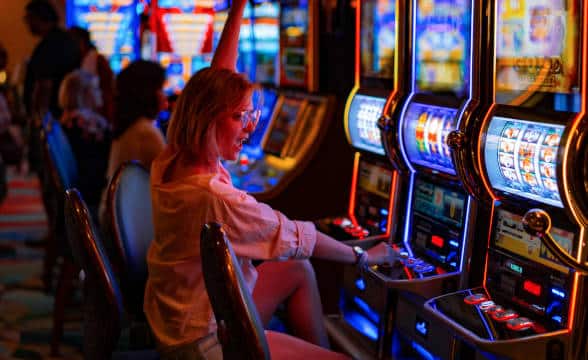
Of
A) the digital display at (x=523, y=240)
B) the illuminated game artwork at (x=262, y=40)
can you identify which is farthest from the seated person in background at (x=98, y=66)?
the digital display at (x=523, y=240)

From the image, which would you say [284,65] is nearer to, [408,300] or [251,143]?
[251,143]

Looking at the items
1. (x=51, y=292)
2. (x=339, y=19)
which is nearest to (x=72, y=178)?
(x=51, y=292)

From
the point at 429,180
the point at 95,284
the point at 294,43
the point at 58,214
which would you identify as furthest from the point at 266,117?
the point at 95,284

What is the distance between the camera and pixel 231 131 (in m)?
2.26

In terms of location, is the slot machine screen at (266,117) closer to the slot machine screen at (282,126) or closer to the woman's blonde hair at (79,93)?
the slot machine screen at (282,126)

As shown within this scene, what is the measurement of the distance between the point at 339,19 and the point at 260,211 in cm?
192

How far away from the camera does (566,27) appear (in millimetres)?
1984

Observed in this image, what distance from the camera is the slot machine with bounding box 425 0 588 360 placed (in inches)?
75.9

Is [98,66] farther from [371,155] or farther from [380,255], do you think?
[380,255]

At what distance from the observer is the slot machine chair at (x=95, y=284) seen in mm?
2109

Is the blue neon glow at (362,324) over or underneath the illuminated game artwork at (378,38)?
underneath

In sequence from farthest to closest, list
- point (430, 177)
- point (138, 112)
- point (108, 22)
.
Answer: point (108, 22) < point (138, 112) < point (430, 177)

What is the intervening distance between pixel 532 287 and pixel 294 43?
98.2 inches

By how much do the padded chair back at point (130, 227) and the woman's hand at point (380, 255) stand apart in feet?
2.52
